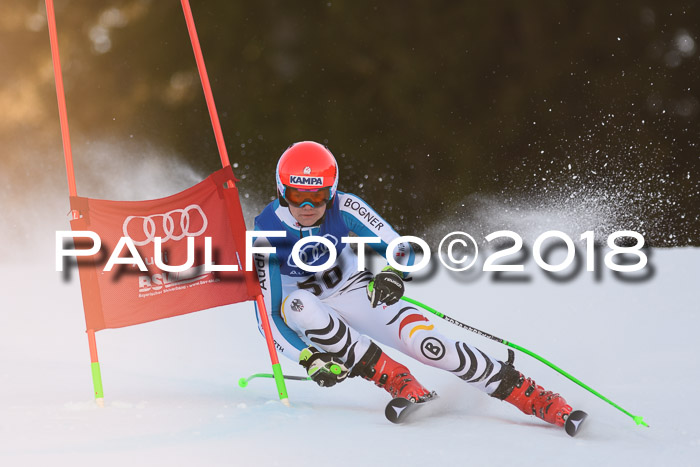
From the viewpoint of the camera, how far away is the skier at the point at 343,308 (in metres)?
3.58

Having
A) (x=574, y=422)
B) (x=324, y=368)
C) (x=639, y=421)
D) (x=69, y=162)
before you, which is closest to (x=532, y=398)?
(x=574, y=422)

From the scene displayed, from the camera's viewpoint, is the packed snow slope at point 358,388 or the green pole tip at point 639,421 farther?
the green pole tip at point 639,421

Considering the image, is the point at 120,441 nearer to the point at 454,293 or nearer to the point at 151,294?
the point at 151,294

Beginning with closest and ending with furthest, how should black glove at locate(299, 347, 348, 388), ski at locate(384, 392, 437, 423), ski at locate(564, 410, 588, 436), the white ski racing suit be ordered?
ski at locate(564, 410, 588, 436)
ski at locate(384, 392, 437, 423)
black glove at locate(299, 347, 348, 388)
the white ski racing suit

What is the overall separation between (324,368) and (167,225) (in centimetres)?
108

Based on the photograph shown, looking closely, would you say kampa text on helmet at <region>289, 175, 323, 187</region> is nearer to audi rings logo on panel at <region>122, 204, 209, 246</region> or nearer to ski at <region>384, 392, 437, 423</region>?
audi rings logo on panel at <region>122, 204, 209, 246</region>

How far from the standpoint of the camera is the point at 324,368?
3555mm

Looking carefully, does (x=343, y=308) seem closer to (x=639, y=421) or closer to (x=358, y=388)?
(x=358, y=388)

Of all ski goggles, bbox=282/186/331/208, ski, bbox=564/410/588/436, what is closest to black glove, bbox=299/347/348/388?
ski goggles, bbox=282/186/331/208

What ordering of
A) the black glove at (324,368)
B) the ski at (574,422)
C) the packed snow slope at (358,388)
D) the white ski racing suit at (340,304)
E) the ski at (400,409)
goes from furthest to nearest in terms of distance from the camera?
the white ski racing suit at (340,304) → the black glove at (324,368) → the ski at (400,409) → the ski at (574,422) → the packed snow slope at (358,388)

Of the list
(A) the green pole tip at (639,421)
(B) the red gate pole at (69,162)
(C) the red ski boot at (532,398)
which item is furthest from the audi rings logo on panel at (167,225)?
(A) the green pole tip at (639,421)

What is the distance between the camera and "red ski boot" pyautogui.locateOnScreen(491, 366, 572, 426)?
11.2ft

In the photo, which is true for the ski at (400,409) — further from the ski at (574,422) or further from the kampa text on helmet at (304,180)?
the kampa text on helmet at (304,180)

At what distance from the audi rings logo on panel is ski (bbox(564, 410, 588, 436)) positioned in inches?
76.5
